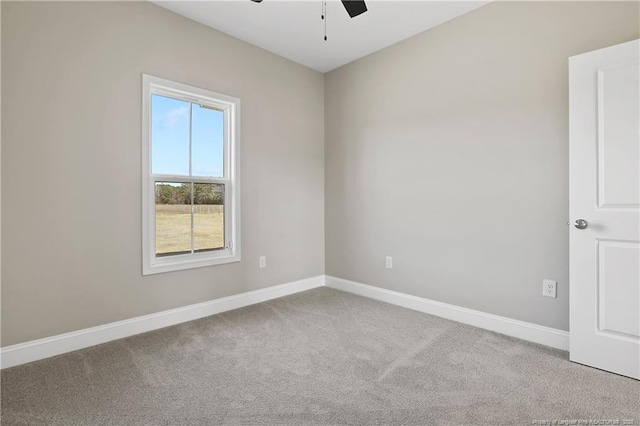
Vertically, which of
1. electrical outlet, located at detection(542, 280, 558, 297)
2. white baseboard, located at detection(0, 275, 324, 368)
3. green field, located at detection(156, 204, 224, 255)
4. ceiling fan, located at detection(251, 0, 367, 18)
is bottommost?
white baseboard, located at detection(0, 275, 324, 368)

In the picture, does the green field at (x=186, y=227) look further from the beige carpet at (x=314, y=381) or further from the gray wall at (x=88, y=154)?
the beige carpet at (x=314, y=381)

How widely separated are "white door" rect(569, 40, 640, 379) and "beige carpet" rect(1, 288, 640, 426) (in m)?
0.23

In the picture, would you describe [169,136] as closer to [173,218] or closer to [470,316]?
[173,218]

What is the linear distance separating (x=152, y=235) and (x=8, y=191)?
931 millimetres

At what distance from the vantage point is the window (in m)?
2.67

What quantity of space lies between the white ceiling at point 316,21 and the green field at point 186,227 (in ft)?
5.64

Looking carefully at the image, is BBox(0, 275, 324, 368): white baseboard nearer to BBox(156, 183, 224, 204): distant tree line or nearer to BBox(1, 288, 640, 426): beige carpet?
BBox(1, 288, 640, 426): beige carpet

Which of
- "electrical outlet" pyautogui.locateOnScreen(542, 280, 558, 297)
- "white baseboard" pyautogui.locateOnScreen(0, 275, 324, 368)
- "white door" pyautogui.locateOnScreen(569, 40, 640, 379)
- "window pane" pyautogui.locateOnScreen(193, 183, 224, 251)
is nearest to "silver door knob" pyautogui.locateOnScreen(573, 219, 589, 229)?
"white door" pyautogui.locateOnScreen(569, 40, 640, 379)

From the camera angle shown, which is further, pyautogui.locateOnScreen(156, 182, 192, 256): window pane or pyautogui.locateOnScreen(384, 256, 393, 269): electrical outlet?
pyautogui.locateOnScreen(384, 256, 393, 269): electrical outlet

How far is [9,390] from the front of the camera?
5.81 ft

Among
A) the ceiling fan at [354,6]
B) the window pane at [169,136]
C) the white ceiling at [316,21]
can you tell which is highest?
the white ceiling at [316,21]

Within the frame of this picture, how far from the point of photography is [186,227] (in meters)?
2.94

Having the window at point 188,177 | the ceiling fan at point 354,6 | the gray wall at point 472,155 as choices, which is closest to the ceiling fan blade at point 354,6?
the ceiling fan at point 354,6

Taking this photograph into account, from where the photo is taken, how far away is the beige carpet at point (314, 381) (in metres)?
1.58
